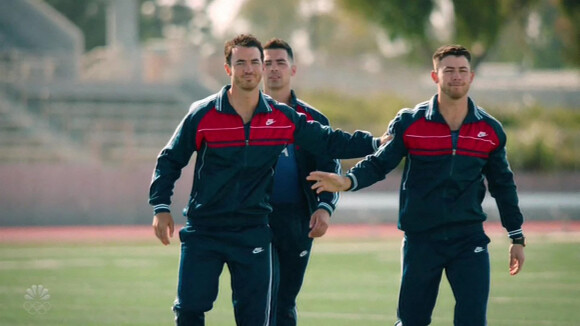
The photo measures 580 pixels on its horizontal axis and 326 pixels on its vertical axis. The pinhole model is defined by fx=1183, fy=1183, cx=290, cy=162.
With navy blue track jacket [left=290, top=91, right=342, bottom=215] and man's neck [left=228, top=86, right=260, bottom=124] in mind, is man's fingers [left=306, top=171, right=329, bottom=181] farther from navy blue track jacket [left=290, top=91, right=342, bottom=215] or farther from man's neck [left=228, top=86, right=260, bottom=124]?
man's neck [left=228, top=86, right=260, bottom=124]

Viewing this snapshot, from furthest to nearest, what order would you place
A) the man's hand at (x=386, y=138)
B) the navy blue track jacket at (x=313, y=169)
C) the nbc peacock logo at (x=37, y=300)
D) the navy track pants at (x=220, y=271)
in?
the nbc peacock logo at (x=37, y=300) < the navy blue track jacket at (x=313, y=169) < the man's hand at (x=386, y=138) < the navy track pants at (x=220, y=271)

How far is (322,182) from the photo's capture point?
25.7 feet

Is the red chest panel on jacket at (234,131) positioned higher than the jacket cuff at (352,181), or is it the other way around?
the red chest panel on jacket at (234,131)

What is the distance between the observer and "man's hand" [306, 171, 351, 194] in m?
7.78

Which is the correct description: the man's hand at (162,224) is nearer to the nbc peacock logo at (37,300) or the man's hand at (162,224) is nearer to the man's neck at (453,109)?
the man's neck at (453,109)

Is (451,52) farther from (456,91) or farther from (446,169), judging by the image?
(446,169)

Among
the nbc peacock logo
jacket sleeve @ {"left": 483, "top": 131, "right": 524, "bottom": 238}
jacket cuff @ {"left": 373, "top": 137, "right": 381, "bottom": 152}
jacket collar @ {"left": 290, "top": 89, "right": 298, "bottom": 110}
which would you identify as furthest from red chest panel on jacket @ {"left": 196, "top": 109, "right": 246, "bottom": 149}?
the nbc peacock logo

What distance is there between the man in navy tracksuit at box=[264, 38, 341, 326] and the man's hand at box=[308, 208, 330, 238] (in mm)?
34

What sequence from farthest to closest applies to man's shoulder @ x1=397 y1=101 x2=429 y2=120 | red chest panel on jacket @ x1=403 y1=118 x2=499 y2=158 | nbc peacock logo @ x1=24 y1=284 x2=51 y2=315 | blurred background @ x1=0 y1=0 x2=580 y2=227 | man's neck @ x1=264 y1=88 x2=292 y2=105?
blurred background @ x1=0 y1=0 x2=580 y2=227
nbc peacock logo @ x1=24 y1=284 x2=51 y2=315
man's neck @ x1=264 y1=88 x2=292 y2=105
man's shoulder @ x1=397 y1=101 x2=429 y2=120
red chest panel on jacket @ x1=403 y1=118 x2=499 y2=158

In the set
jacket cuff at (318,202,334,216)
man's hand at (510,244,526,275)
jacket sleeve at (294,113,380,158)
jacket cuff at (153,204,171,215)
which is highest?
jacket sleeve at (294,113,380,158)

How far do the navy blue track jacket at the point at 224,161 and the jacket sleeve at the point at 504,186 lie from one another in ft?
4.37

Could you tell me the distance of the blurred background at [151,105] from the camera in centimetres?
2381

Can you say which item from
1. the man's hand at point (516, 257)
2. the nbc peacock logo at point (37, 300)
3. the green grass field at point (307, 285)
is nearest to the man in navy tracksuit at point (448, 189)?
the man's hand at point (516, 257)

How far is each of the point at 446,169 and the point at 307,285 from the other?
596cm
